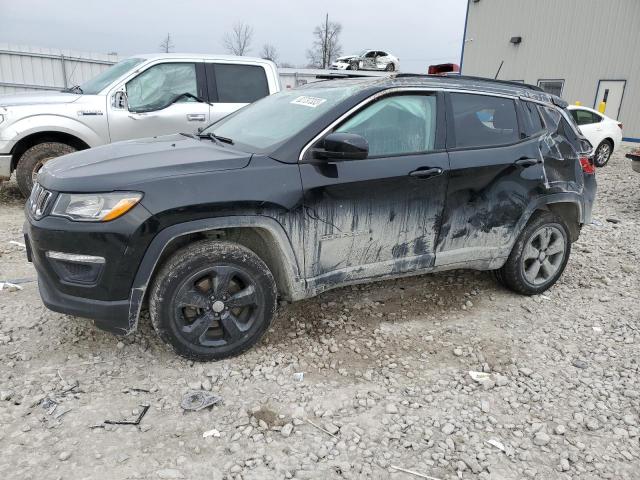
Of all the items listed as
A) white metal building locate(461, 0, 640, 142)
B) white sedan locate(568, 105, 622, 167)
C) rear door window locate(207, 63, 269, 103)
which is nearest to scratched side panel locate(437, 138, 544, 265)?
rear door window locate(207, 63, 269, 103)

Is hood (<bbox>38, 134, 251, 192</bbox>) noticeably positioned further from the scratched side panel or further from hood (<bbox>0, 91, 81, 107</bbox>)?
hood (<bbox>0, 91, 81, 107</bbox>)

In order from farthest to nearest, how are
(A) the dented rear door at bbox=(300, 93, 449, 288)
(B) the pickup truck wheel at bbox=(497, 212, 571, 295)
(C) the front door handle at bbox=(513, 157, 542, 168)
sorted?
1. (B) the pickup truck wheel at bbox=(497, 212, 571, 295)
2. (C) the front door handle at bbox=(513, 157, 542, 168)
3. (A) the dented rear door at bbox=(300, 93, 449, 288)

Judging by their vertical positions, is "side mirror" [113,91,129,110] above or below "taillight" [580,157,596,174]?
above

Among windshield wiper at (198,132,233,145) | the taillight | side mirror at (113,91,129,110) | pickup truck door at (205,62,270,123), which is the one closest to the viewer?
windshield wiper at (198,132,233,145)

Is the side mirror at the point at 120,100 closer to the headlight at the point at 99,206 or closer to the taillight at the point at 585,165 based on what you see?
the headlight at the point at 99,206

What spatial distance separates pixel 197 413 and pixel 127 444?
1.26ft

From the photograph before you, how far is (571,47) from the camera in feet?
65.1

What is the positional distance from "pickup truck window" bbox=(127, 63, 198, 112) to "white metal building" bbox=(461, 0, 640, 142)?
1747 centimetres

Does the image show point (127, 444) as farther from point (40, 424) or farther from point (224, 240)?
point (224, 240)

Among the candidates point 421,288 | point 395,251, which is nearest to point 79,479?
point 395,251

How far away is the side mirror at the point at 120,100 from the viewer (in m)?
6.08

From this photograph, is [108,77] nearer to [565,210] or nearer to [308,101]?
[308,101]

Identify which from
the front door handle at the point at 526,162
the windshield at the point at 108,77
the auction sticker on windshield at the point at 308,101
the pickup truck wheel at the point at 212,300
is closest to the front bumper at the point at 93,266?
the pickup truck wheel at the point at 212,300

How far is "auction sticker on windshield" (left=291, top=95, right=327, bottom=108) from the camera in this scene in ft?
11.2
